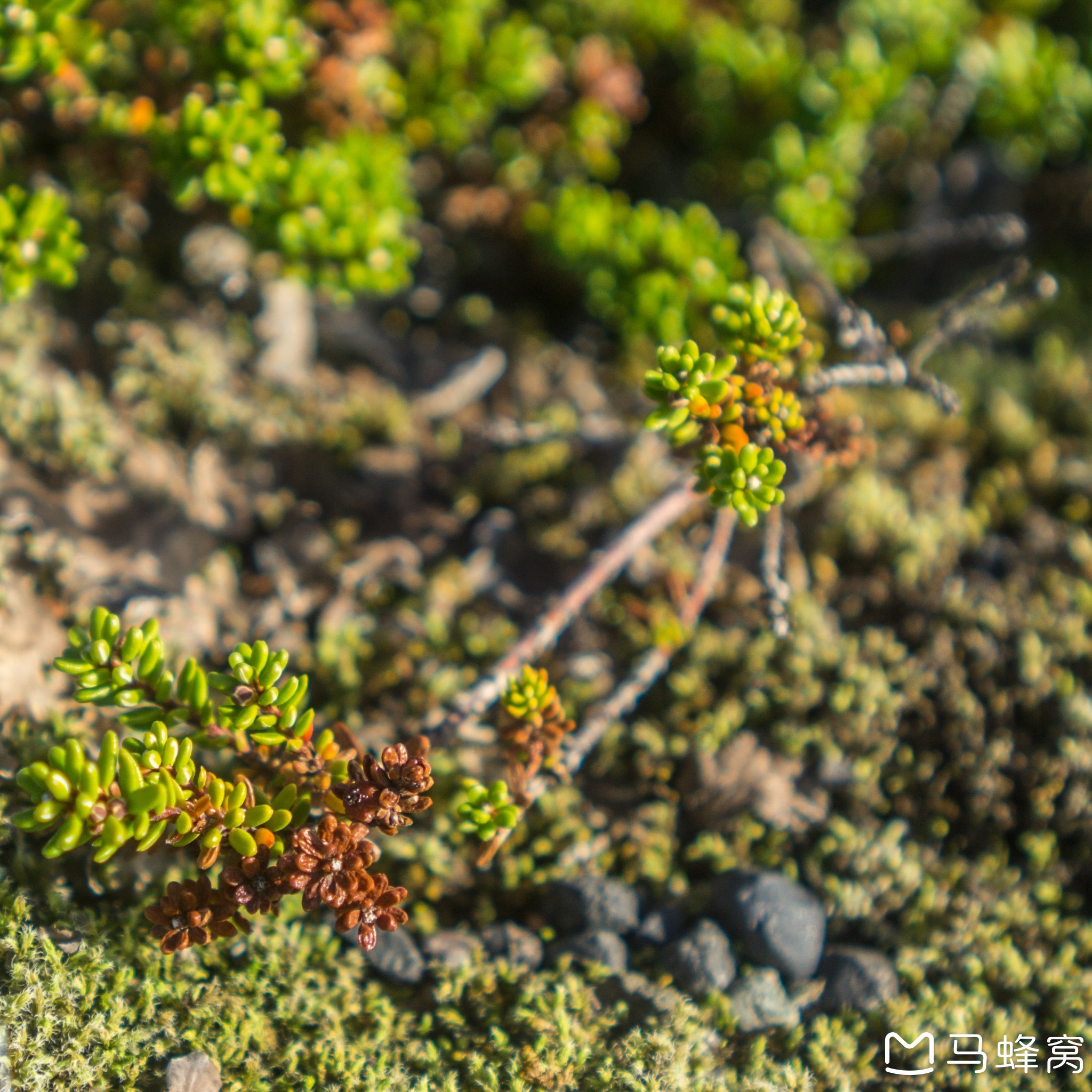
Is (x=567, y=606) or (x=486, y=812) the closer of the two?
(x=486, y=812)

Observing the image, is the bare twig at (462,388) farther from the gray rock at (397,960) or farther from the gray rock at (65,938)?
the gray rock at (65,938)

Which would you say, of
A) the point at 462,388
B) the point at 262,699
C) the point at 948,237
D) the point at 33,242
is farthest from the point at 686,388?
the point at 33,242

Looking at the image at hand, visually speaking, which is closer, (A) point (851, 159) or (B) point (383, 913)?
(B) point (383, 913)

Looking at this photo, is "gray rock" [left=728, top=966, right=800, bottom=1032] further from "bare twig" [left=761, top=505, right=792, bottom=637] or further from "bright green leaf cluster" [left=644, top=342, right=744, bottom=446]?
"bright green leaf cluster" [left=644, top=342, right=744, bottom=446]

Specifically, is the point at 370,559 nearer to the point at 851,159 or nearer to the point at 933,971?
the point at 933,971

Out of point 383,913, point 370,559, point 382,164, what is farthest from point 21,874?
point 382,164

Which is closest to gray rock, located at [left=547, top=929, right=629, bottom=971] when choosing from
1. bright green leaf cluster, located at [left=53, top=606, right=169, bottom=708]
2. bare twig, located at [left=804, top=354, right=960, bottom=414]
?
bright green leaf cluster, located at [left=53, top=606, right=169, bottom=708]

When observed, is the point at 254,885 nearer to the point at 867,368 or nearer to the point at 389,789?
the point at 389,789
